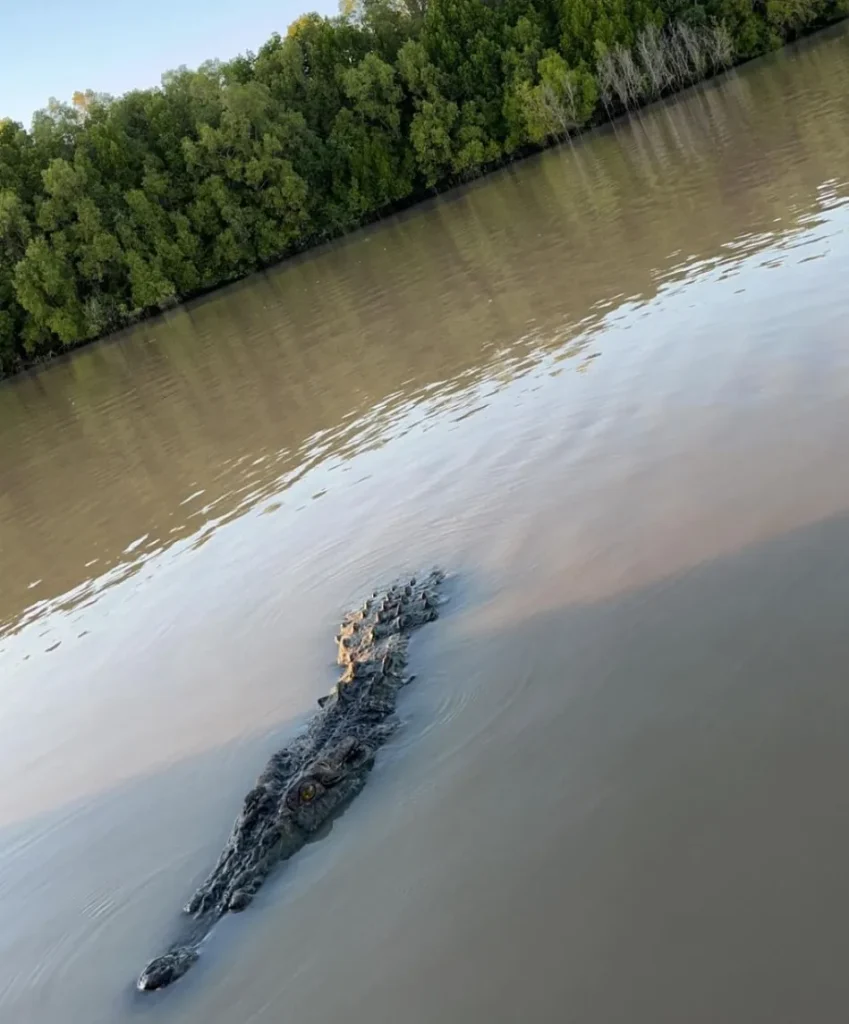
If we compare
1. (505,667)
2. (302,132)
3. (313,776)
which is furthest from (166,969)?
(302,132)

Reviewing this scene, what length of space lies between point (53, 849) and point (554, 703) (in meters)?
4.86

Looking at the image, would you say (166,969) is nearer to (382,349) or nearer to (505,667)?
(505,667)

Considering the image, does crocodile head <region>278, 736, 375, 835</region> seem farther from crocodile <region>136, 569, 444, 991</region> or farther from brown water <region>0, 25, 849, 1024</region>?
brown water <region>0, 25, 849, 1024</region>

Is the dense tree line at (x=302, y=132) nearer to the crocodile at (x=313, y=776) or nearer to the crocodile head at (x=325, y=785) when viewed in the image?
the crocodile at (x=313, y=776)

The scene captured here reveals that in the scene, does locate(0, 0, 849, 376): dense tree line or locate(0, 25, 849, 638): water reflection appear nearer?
locate(0, 25, 849, 638): water reflection

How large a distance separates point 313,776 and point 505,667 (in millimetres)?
2053

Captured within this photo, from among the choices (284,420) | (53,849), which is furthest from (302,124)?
(53,849)

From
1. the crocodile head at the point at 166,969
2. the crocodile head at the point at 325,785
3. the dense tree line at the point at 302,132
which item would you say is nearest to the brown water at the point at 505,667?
the crocodile head at the point at 166,969

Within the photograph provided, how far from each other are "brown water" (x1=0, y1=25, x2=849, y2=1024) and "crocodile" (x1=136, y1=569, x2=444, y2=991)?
0.55 ft

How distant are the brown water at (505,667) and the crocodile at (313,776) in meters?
0.17

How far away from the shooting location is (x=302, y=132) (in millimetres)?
72688

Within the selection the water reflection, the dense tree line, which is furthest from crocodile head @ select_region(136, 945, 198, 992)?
the dense tree line

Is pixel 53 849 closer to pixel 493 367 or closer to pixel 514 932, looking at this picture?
pixel 514 932

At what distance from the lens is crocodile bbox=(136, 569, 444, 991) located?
7.20 metres
